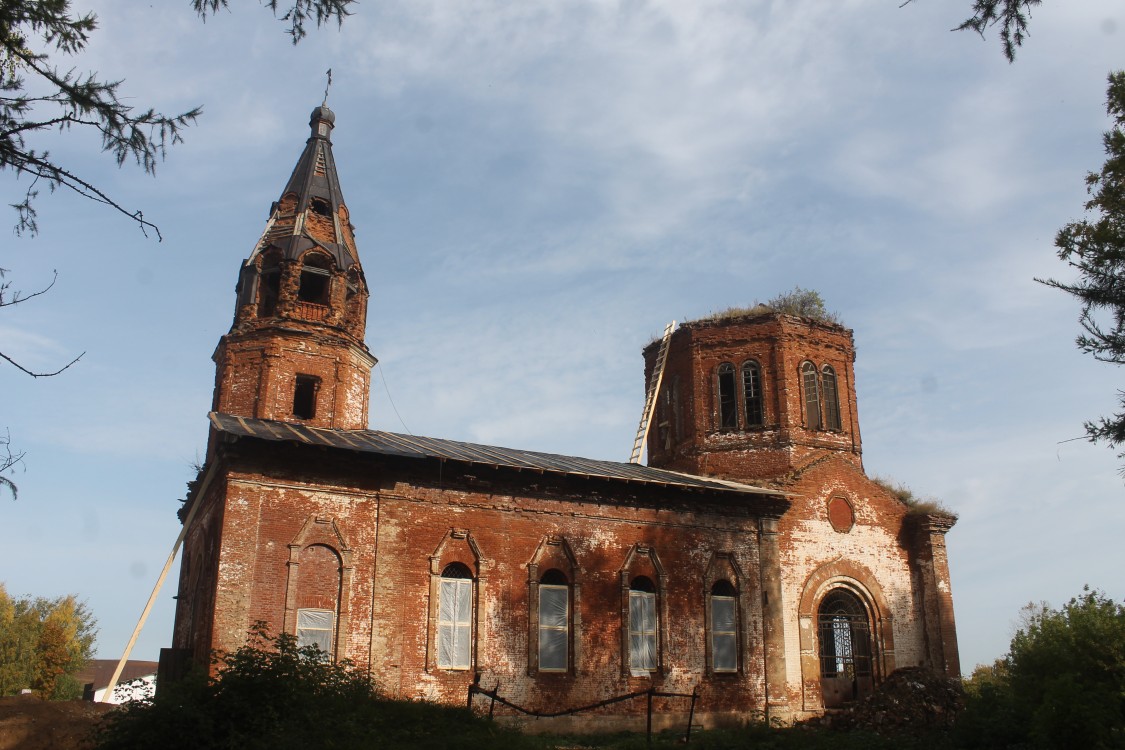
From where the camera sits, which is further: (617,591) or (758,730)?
(617,591)

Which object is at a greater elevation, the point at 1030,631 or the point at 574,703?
the point at 1030,631

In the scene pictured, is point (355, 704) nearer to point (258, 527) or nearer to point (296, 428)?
point (258, 527)

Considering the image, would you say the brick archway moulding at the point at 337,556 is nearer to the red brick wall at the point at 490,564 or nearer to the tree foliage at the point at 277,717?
the red brick wall at the point at 490,564

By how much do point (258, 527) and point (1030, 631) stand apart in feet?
59.1

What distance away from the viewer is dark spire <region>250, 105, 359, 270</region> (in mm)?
22031

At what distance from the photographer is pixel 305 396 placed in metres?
21.4

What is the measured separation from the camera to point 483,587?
17141 mm

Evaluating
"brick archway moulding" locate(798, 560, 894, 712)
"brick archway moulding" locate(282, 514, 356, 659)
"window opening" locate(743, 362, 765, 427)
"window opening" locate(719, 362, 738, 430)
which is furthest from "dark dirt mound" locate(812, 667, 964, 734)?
"brick archway moulding" locate(282, 514, 356, 659)

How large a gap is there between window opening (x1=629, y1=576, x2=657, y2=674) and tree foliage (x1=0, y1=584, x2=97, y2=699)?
31.0 meters

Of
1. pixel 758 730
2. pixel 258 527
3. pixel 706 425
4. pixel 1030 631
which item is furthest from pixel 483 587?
pixel 1030 631

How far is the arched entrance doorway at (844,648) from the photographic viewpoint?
20.2 metres

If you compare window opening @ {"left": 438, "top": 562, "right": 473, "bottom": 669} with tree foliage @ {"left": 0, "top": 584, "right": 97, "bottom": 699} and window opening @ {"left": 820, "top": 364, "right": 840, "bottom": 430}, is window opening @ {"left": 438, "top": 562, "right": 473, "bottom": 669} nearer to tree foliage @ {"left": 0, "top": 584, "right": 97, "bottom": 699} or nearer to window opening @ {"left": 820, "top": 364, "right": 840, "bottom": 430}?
window opening @ {"left": 820, "top": 364, "right": 840, "bottom": 430}

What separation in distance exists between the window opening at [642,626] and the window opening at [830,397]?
23.4ft

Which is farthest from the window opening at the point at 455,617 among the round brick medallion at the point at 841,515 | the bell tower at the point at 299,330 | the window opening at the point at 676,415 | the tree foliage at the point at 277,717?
the round brick medallion at the point at 841,515
